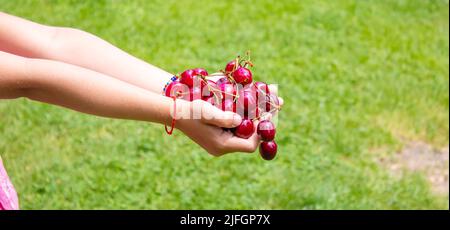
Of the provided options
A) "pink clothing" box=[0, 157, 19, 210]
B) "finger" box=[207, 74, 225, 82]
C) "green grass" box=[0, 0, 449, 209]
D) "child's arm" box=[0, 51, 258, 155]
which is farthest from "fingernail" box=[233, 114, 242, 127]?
"green grass" box=[0, 0, 449, 209]

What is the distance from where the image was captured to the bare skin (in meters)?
1.70

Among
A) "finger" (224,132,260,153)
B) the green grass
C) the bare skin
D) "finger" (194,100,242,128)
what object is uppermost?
the green grass

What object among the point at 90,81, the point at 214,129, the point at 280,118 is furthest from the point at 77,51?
the point at 280,118

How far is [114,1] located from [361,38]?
2.26 m

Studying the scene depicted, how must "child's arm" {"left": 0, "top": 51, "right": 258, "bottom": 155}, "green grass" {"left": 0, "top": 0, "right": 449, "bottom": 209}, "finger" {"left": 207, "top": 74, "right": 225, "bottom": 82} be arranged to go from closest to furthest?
"child's arm" {"left": 0, "top": 51, "right": 258, "bottom": 155}
"finger" {"left": 207, "top": 74, "right": 225, "bottom": 82}
"green grass" {"left": 0, "top": 0, "right": 449, "bottom": 209}

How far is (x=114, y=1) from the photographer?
5672mm

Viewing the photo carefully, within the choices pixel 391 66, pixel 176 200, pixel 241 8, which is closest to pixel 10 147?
pixel 176 200

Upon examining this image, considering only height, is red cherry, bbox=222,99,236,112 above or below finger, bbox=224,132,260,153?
above

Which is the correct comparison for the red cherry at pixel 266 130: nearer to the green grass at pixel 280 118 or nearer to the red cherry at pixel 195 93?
the red cherry at pixel 195 93

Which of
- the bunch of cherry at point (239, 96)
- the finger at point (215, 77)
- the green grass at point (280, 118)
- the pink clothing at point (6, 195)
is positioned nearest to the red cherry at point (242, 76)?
the bunch of cherry at point (239, 96)

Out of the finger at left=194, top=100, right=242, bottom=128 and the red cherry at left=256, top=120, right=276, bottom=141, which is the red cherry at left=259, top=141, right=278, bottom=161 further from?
the finger at left=194, top=100, right=242, bottom=128

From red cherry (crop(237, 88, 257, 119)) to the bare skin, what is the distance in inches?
2.8

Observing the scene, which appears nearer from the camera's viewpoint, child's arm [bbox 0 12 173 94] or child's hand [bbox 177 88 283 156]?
child's hand [bbox 177 88 283 156]

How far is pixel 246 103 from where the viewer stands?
1.93 m
